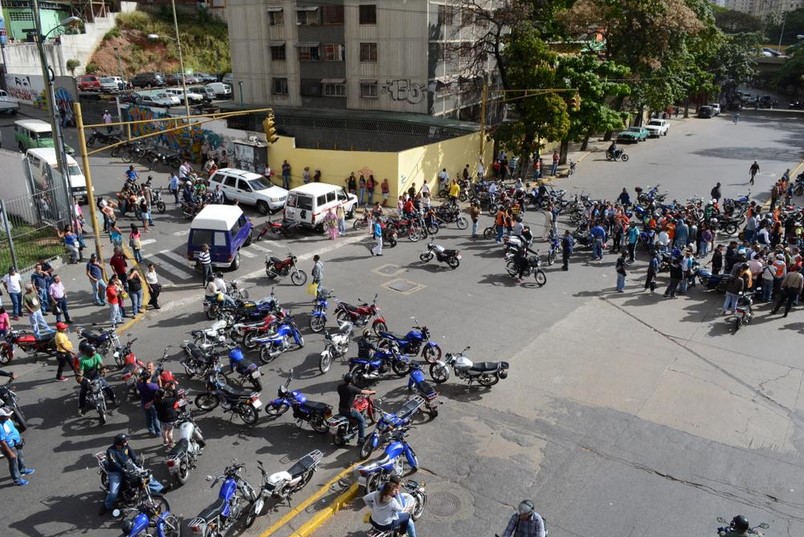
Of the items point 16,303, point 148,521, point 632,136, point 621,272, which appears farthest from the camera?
point 632,136

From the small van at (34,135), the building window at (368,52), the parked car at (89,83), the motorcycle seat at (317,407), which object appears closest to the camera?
the motorcycle seat at (317,407)

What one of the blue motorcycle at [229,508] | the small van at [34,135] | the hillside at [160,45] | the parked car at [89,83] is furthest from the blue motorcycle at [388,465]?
the hillside at [160,45]

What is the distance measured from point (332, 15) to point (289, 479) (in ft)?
120

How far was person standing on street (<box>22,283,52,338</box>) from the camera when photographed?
16.8 m

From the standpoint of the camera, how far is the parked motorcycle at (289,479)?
10719 mm

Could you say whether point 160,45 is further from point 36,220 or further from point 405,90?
point 36,220

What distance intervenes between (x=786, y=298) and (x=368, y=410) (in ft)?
46.5

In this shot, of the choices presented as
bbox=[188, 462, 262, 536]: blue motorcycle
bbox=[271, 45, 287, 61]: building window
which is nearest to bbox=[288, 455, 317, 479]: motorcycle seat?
bbox=[188, 462, 262, 536]: blue motorcycle

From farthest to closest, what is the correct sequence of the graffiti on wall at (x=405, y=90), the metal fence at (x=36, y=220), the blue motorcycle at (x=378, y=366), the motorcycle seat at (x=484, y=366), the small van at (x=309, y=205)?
the graffiti on wall at (x=405, y=90), the small van at (x=309, y=205), the metal fence at (x=36, y=220), the blue motorcycle at (x=378, y=366), the motorcycle seat at (x=484, y=366)

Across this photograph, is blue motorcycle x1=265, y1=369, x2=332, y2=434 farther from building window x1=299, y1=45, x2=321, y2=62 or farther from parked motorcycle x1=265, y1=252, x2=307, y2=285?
building window x1=299, y1=45, x2=321, y2=62

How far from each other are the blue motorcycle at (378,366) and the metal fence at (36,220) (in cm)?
1395

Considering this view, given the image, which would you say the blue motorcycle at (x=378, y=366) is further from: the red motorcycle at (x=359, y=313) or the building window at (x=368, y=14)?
the building window at (x=368, y=14)

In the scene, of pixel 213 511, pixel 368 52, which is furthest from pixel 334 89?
pixel 213 511

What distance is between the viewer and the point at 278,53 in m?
44.3
